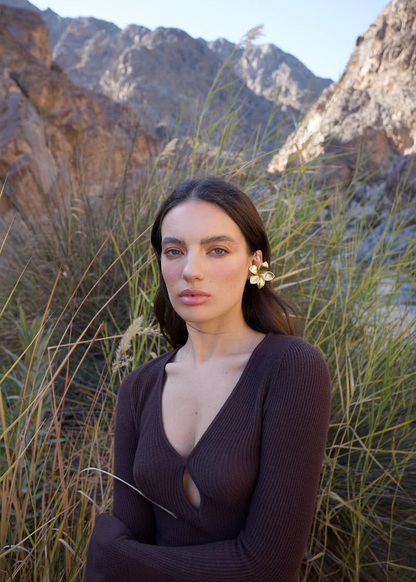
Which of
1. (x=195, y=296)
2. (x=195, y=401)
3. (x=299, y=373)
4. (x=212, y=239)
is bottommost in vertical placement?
(x=195, y=401)

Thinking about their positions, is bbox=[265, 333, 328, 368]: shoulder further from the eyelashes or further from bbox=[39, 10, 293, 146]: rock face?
bbox=[39, 10, 293, 146]: rock face

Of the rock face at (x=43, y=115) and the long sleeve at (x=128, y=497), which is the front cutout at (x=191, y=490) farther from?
the rock face at (x=43, y=115)

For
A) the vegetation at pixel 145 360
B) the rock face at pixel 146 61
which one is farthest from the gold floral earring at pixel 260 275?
the rock face at pixel 146 61

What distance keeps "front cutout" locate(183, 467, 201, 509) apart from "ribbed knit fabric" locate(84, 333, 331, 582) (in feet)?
0.06

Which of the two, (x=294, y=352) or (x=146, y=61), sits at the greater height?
(x=146, y=61)

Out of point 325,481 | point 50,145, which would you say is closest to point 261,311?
point 325,481

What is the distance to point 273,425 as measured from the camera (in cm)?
107

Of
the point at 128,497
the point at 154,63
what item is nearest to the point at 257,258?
the point at 128,497

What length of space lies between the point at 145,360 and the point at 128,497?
924 millimetres

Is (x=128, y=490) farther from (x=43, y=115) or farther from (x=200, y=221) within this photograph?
(x=43, y=115)

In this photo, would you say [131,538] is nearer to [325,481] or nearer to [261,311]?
[261,311]

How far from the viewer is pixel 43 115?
22.7 ft

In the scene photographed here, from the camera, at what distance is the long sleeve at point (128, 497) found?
50.5 inches

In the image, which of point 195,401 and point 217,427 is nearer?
point 217,427
